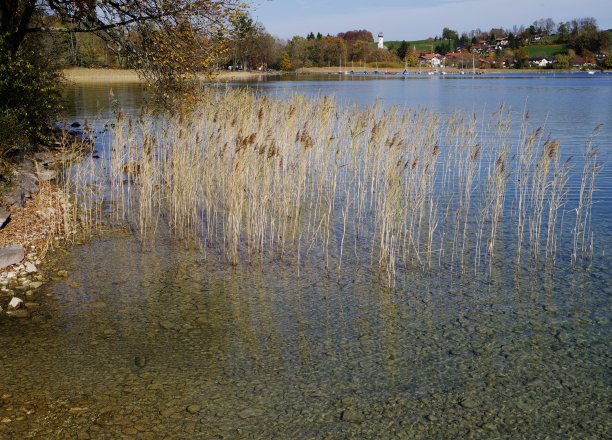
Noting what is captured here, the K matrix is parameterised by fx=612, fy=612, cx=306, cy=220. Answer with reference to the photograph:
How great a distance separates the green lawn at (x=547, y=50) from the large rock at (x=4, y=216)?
7470 inches

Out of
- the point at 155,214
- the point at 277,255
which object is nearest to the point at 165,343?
the point at 277,255

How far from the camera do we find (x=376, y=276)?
9.34 m

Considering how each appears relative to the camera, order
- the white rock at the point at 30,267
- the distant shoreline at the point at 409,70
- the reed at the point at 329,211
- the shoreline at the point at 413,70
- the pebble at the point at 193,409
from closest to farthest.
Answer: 1. the pebble at the point at 193,409
2. the white rock at the point at 30,267
3. the reed at the point at 329,211
4. the shoreline at the point at 413,70
5. the distant shoreline at the point at 409,70

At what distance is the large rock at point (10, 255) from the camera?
9.33m

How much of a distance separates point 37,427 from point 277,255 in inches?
216

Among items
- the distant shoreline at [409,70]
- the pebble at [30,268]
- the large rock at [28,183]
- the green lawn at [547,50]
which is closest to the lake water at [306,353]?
the pebble at [30,268]

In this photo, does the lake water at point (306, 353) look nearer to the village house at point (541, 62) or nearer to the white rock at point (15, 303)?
the white rock at point (15, 303)

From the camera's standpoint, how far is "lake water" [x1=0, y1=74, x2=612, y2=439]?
5.54 meters

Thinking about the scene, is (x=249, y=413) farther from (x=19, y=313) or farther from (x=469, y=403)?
(x=19, y=313)

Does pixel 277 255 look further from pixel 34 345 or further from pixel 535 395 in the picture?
pixel 535 395

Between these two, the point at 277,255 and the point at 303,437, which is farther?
the point at 277,255

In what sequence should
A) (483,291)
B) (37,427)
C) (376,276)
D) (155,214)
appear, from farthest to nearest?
(155,214), (376,276), (483,291), (37,427)

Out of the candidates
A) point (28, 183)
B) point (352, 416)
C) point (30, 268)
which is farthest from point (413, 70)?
point (352, 416)

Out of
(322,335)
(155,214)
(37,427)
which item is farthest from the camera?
(155,214)
